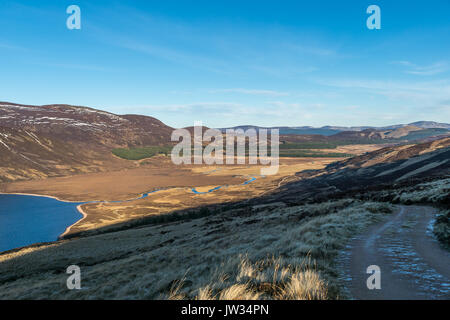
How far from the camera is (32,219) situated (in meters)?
71.8

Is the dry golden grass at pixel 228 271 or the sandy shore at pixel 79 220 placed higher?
the dry golden grass at pixel 228 271

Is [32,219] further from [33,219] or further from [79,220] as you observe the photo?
[79,220]

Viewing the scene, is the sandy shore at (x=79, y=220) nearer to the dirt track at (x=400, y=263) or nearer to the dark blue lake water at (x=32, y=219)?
the dark blue lake water at (x=32, y=219)

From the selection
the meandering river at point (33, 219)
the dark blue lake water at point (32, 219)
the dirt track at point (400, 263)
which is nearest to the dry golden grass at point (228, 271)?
the dirt track at point (400, 263)

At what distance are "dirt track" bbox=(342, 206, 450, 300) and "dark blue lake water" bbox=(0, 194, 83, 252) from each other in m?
61.2

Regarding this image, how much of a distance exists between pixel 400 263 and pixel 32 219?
284 feet

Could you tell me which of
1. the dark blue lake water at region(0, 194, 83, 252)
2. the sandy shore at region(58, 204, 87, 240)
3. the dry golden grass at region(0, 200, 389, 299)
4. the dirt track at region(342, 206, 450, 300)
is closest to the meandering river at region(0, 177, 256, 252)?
the dark blue lake water at region(0, 194, 83, 252)

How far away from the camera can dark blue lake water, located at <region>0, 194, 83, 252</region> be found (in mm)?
56188

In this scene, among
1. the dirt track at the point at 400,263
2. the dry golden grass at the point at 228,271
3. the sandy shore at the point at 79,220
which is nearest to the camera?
the dirt track at the point at 400,263

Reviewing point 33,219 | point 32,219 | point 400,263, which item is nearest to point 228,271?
point 400,263

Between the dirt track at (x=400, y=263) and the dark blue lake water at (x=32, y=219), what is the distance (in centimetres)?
6122

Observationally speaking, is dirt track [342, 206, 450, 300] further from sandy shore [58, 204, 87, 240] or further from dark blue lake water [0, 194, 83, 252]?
dark blue lake water [0, 194, 83, 252]

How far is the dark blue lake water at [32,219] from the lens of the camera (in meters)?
56.2

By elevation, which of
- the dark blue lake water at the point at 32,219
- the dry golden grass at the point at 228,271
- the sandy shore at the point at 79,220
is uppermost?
the dry golden grass at the point at 228,271
